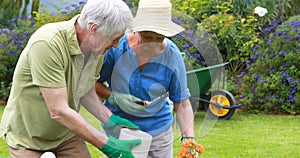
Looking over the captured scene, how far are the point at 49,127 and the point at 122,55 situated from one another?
442mm

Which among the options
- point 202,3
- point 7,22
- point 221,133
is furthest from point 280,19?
point 7,22

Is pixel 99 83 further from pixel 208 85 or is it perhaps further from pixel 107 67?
pixel 208 85

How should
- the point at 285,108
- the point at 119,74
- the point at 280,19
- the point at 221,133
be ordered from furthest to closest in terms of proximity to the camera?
the point at 280,19 < the point at 285,108 < the point at 221,133 < the point at 119,74

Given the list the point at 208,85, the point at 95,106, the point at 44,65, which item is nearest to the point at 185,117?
the point at 208,85

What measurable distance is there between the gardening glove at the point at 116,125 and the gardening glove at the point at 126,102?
0.05m

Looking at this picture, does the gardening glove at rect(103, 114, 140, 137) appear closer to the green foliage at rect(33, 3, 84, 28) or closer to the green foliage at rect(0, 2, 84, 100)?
the green foliage at rect(0, 2, 84, 100)

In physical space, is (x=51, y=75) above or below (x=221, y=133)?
above

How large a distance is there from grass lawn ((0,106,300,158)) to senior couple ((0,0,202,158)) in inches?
69.6

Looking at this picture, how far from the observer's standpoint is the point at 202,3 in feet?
25.5

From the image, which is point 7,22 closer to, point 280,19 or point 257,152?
point 280,19

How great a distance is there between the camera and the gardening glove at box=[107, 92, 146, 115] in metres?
2.60

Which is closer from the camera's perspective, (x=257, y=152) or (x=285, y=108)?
(x=257, y=152)

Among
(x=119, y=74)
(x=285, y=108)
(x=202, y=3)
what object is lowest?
(x=285, y=108)

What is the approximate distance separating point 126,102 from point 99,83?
8.3 inches
